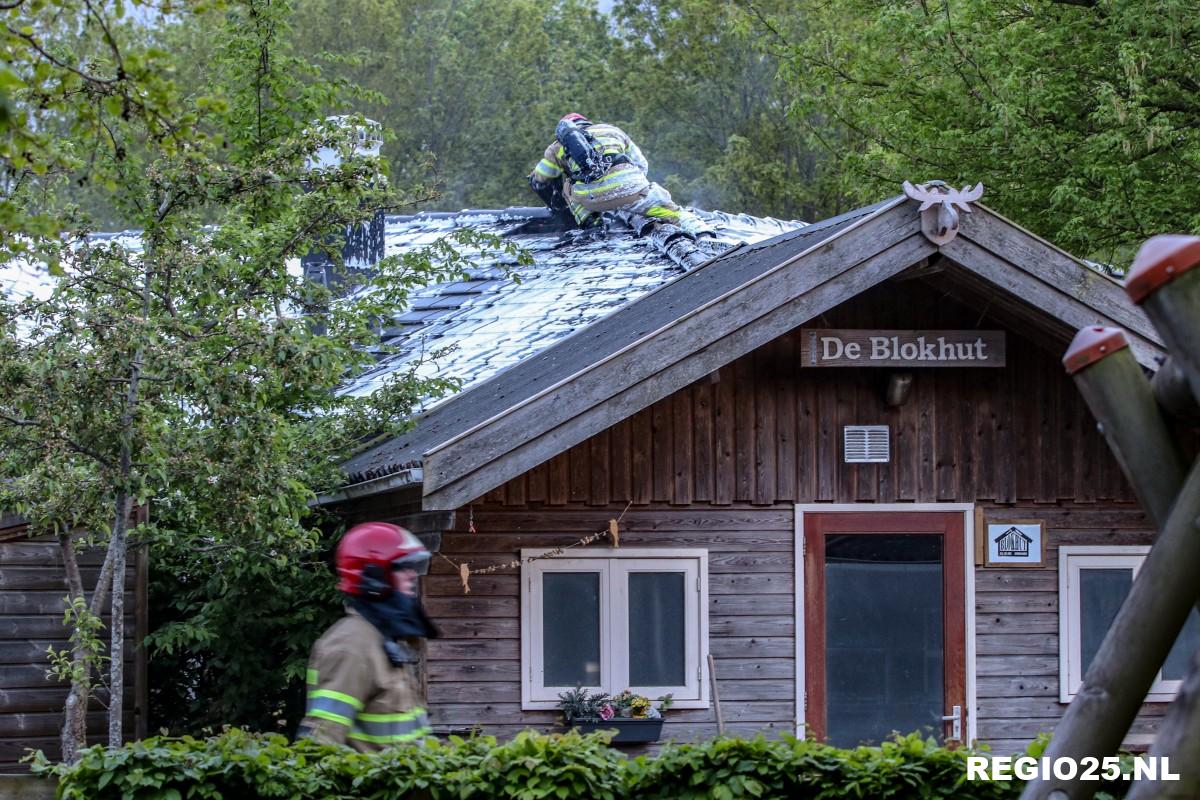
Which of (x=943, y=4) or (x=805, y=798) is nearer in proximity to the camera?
(x=805, y=798)

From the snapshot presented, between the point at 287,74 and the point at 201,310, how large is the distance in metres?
3.46

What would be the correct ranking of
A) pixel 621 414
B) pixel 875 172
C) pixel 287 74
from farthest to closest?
pixel 875 172, pixel 287 74, pixel 621 414

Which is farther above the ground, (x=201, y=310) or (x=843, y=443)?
(x=201, y=310)

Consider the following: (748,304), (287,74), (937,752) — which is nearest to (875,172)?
(287,74)

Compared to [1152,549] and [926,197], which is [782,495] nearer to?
[926,197]

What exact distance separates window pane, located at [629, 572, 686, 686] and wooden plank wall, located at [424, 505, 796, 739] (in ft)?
0.72

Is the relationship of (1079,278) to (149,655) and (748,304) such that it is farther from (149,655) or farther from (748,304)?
(149,655)

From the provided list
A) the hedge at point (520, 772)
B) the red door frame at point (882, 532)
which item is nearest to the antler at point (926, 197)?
the red door frame at point (882, 532)

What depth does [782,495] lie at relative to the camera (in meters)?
11.1

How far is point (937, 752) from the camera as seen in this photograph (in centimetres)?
716

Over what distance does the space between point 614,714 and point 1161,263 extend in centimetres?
735

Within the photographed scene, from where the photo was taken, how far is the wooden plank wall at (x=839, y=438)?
1088 centimetres

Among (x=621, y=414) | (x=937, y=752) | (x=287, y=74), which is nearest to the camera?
(x=937, y=752)

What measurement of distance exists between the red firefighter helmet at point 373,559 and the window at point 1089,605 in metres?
6.64
